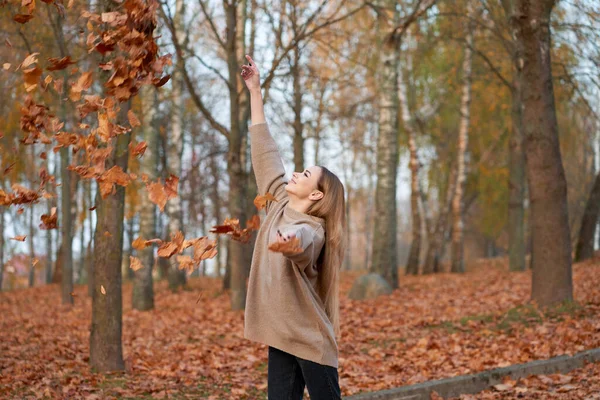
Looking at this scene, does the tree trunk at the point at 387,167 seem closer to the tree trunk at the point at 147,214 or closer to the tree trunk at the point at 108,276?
the tree trunk at the point at 147,214

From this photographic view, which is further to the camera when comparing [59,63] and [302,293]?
[59,63]

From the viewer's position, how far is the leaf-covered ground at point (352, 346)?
585 cm

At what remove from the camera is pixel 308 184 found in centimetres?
341

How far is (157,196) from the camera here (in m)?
3.62

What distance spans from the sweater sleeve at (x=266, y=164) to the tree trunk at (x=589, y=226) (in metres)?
13.5

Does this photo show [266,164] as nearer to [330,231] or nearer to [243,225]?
[330,231]

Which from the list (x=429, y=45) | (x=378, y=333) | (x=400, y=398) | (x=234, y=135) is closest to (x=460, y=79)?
(x=429, y=45)

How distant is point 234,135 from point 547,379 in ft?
22.7

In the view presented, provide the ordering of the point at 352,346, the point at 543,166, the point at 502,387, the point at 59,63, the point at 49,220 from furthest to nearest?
1. the point at 543,166
2. the point at 352,346
3. the point at 502,387
4. the point at 49,220
5. the point at 59,63

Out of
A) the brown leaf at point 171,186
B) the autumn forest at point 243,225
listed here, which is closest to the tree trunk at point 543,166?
the autumn forest at point 243,225

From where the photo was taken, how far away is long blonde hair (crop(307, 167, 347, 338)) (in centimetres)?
343

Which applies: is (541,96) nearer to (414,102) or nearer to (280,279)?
(280,279)

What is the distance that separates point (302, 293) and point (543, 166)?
669 centimetres

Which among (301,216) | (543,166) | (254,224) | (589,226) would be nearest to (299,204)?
(301,216)
